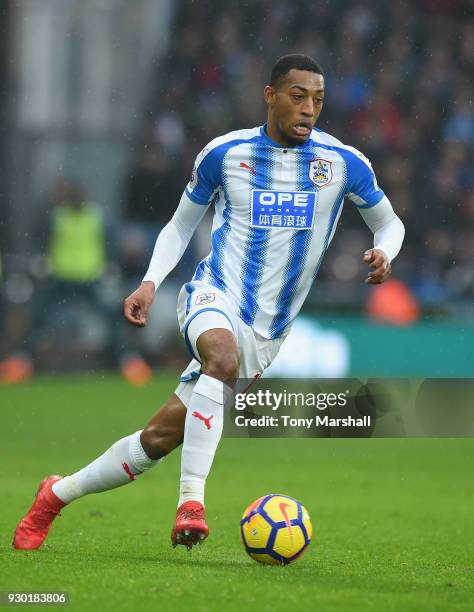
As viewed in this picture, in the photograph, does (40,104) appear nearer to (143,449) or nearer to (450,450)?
(450,450)

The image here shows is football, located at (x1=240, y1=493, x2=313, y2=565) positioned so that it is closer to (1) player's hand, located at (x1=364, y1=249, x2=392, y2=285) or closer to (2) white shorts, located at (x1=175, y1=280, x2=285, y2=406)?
(2) white shorts, located at (x1=175, y1=280, x2=285, y2=406)

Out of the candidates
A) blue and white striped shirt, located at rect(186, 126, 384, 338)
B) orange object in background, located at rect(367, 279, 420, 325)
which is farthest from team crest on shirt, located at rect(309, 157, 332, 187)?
orange object in background, located at rect(367, 279, 420, 325)

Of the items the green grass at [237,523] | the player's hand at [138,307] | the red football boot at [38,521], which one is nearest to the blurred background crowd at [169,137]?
the green grass at [237,523]

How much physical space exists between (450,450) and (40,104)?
932 cm

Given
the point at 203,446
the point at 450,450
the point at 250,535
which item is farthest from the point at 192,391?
the point at 450,450

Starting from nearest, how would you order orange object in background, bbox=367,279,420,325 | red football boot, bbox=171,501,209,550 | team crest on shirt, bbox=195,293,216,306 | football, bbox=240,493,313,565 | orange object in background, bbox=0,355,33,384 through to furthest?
1. red football boot, bbox=171,501,209,550
2. football, bbox=240,493,313,565
3. team crest on shirt, bbox=195,293,216,306
4. orange object in background, bbox=0,355,33,384
5. orange object in background, bbox=367,279,420,325

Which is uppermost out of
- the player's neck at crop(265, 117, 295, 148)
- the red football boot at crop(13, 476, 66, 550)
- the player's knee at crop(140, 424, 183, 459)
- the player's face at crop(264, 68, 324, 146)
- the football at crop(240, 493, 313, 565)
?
the player's face at crop(264, 68, 324, 146)

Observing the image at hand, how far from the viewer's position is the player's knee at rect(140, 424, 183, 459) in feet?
18.0

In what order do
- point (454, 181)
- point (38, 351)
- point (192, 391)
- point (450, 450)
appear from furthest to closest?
1. point (454, 181)
2. point (38, 351)
3. point (450, 450)
4. point (192, 391)

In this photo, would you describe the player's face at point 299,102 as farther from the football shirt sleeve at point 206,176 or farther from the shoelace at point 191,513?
the shoelace at point 191,513

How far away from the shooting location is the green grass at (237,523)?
14.6 ft

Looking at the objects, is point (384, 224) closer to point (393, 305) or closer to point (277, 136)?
point (277, 136)

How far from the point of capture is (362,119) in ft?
57.6

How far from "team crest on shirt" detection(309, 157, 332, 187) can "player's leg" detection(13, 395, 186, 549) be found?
3.68 ft
